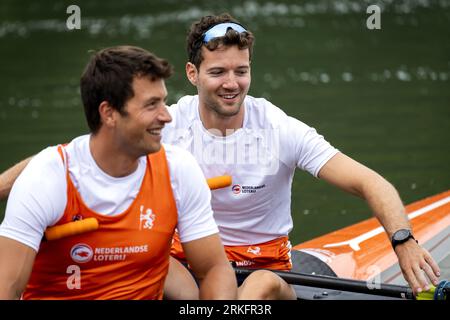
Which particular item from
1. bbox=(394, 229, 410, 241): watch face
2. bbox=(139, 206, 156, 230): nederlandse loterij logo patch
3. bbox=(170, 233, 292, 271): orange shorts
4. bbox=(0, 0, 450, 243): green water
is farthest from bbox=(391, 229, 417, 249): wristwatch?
bbox=(0, 0, 450, 243): green water

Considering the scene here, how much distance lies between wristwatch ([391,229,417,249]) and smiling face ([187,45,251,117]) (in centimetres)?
100

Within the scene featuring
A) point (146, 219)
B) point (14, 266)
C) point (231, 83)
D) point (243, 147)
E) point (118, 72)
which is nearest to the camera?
point (14, 266)

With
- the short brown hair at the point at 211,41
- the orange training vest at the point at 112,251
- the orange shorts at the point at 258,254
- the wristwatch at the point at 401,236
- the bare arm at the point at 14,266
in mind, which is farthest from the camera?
the orange shorts at the point at 258,254

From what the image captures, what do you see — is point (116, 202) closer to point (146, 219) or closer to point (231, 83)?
point (146, 219)

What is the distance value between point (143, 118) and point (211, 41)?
4.02ft

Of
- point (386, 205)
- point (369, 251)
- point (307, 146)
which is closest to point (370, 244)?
point (369, 251)

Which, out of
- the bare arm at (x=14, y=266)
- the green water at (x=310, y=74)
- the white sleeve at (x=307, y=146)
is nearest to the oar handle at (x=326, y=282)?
the white sleeve at (x=307, y=146)

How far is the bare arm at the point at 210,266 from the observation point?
379cm

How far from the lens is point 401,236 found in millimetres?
4320

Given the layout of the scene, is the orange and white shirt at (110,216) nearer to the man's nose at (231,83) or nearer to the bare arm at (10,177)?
the bare arm at (10,177)

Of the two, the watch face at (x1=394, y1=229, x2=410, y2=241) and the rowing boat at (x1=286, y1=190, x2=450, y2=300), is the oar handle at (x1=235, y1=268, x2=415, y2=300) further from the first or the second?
the rowing boat at (x1=286, y1=190, x2=450, y2=300)

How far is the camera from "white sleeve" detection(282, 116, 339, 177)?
484cm

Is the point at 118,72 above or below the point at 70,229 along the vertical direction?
above

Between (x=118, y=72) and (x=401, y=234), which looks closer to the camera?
(x=118, y=72)
